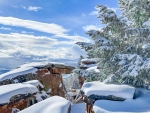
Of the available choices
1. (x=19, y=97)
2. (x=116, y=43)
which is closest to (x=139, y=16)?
(x=116, y=43)

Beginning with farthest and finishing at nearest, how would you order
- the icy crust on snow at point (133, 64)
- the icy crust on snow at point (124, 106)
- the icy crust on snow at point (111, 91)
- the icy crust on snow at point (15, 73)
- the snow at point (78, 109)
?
the icy crust on snow at point (15, 73), the snow at point (78, 109), the icy crust on snow at point (133, 64), the icy crust on snow at point (111, 91), the icy crust on snow at point (124, 106)

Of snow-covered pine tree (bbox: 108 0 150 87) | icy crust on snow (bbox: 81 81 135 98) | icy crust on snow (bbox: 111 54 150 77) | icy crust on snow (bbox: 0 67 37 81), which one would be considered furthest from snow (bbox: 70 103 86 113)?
icy crust on snow (bbox: 0 67 37 81)

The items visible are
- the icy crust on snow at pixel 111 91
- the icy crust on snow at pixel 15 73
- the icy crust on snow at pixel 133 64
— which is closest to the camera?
the icy crust on snow at pixel 111 91

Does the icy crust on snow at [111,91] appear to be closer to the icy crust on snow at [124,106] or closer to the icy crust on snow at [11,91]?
the icy crust on snow at [124,106]

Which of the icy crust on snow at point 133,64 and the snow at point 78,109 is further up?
the icy crust on snow at point 133,64

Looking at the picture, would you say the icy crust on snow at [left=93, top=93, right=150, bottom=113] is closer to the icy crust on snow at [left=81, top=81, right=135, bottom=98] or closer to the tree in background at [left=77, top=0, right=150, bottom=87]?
the icy crust on snow at [left=81, top=81, right=135, bottom=98]

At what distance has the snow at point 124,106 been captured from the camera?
5289 millimetres

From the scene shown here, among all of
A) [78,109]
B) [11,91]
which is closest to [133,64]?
[78,109]

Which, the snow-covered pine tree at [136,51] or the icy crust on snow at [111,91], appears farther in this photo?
the snow-covered pine tree at [136,51]

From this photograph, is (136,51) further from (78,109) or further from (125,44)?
(78,109)

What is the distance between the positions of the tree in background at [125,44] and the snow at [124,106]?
1079 mm

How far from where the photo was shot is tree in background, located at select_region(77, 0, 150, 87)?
279 inches

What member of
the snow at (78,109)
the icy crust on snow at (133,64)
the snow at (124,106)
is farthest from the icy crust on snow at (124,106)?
the snow at (78,109)

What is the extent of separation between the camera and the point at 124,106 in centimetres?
561
